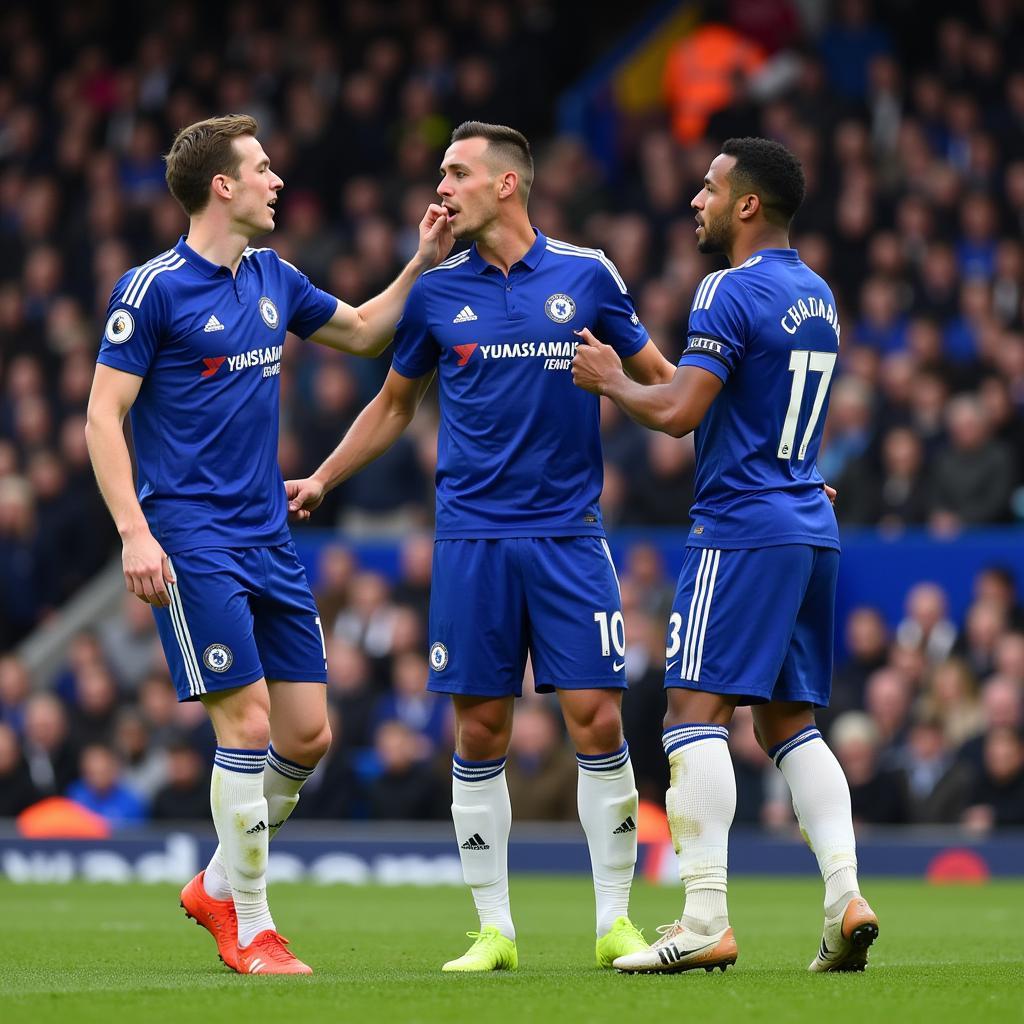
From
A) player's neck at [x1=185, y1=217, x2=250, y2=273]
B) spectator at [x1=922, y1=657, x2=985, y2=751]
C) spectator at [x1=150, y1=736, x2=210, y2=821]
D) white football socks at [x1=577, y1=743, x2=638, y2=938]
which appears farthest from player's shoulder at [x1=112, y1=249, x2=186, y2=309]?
spectator at [x1=150, y1=736, x2=210, y2=821]

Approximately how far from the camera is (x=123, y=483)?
6.96 m

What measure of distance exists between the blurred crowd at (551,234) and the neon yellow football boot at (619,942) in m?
6.15

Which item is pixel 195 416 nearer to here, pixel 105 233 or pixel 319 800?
pixel 319 800

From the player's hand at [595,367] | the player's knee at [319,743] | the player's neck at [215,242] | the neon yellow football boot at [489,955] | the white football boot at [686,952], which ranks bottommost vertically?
the neon yellow football boot at [489,955]

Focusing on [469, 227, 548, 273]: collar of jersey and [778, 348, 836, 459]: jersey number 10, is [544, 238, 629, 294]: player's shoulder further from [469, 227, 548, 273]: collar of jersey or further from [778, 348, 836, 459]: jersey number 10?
[778, 348, 836, 459]: jersey number 10

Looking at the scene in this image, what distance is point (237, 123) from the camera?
749 centimetres

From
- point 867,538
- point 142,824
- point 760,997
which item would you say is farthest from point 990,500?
point 760,997

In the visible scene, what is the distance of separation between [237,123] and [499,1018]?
341cm

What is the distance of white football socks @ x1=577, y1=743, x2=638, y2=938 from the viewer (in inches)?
286

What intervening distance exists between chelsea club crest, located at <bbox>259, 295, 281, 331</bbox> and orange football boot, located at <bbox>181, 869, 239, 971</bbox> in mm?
1899

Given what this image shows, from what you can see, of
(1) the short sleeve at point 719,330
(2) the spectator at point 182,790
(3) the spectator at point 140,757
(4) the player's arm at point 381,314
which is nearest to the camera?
(1) the short sleeve at point 719,330

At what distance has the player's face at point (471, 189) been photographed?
7449 mm

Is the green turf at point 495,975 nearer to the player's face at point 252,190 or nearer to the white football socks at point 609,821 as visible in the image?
the white football socks at point 609,821

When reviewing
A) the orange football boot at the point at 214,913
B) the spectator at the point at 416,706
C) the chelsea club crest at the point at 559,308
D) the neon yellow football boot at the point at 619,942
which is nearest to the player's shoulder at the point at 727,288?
the chelsea club crest at the point at 559,308
